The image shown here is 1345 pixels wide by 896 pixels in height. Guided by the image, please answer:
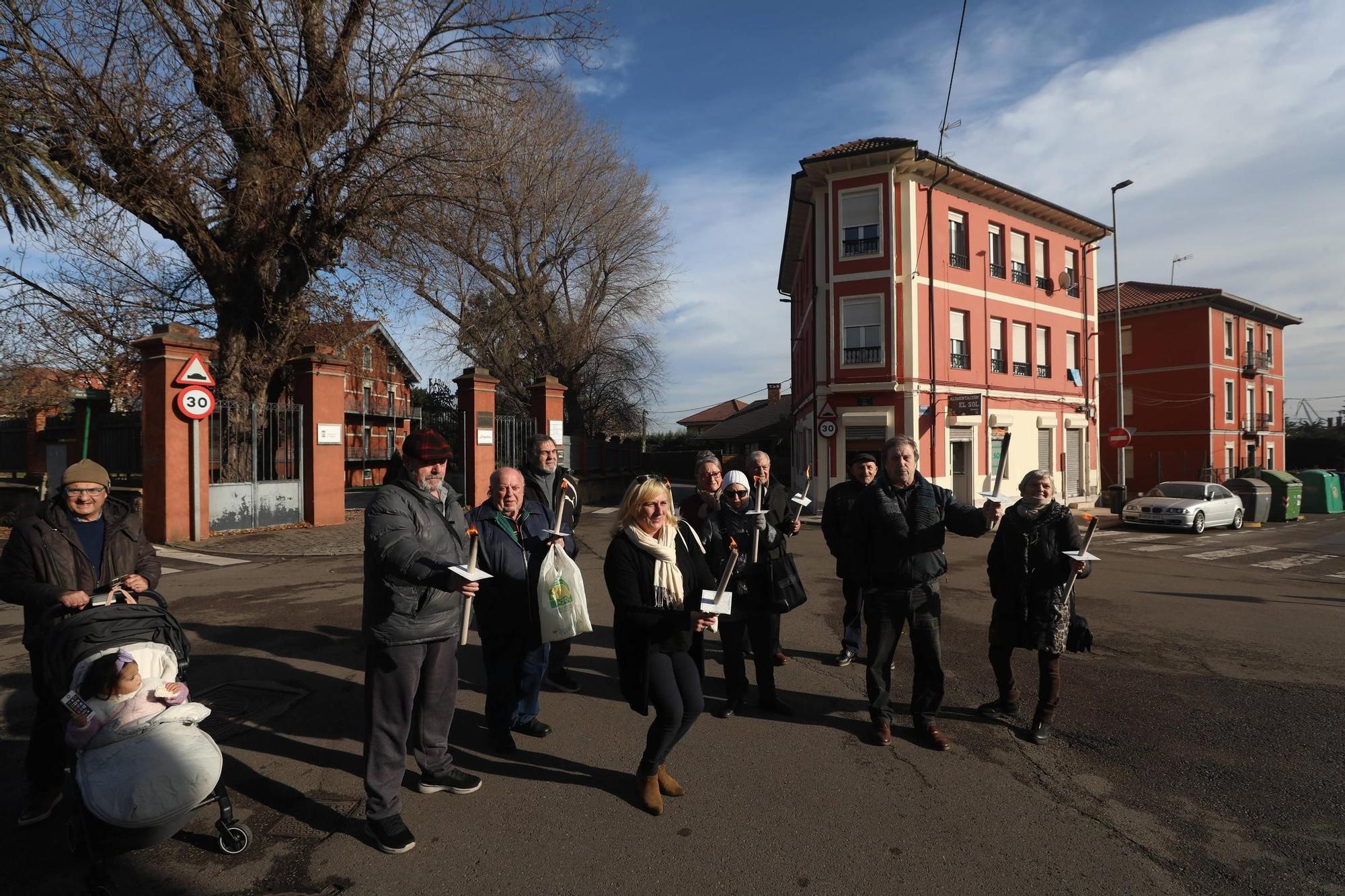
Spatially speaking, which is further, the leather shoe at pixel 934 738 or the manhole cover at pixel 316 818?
the leather shoe at pixel 934 738

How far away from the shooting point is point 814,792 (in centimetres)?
353

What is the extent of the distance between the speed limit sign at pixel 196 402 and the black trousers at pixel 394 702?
10228 mm

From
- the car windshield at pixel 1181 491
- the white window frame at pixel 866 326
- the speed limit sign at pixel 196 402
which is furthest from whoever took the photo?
the white window frame at pixel 866 326

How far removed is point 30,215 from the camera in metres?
11.2

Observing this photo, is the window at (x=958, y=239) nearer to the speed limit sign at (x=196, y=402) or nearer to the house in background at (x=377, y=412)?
the house in background at (x=377, y=412)

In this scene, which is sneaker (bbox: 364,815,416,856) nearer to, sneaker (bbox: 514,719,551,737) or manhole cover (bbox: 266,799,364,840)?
manhole cover (bbox: 266,799,364,840)

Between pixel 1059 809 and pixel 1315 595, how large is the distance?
894 centimetres

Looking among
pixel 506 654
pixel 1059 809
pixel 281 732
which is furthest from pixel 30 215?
pixel 1059 809

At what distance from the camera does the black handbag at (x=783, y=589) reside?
4520mm

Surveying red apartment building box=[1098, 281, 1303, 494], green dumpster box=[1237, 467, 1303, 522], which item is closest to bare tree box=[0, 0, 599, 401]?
green dumpster box=[1237, 467, 1303, 522]

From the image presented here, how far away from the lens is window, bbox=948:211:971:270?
897 inches

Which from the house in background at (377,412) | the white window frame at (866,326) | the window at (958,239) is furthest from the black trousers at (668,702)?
the house in background at (377,412)

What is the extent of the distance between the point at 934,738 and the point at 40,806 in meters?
4.48

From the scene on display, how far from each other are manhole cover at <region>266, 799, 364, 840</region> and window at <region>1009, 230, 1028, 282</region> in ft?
85.5
